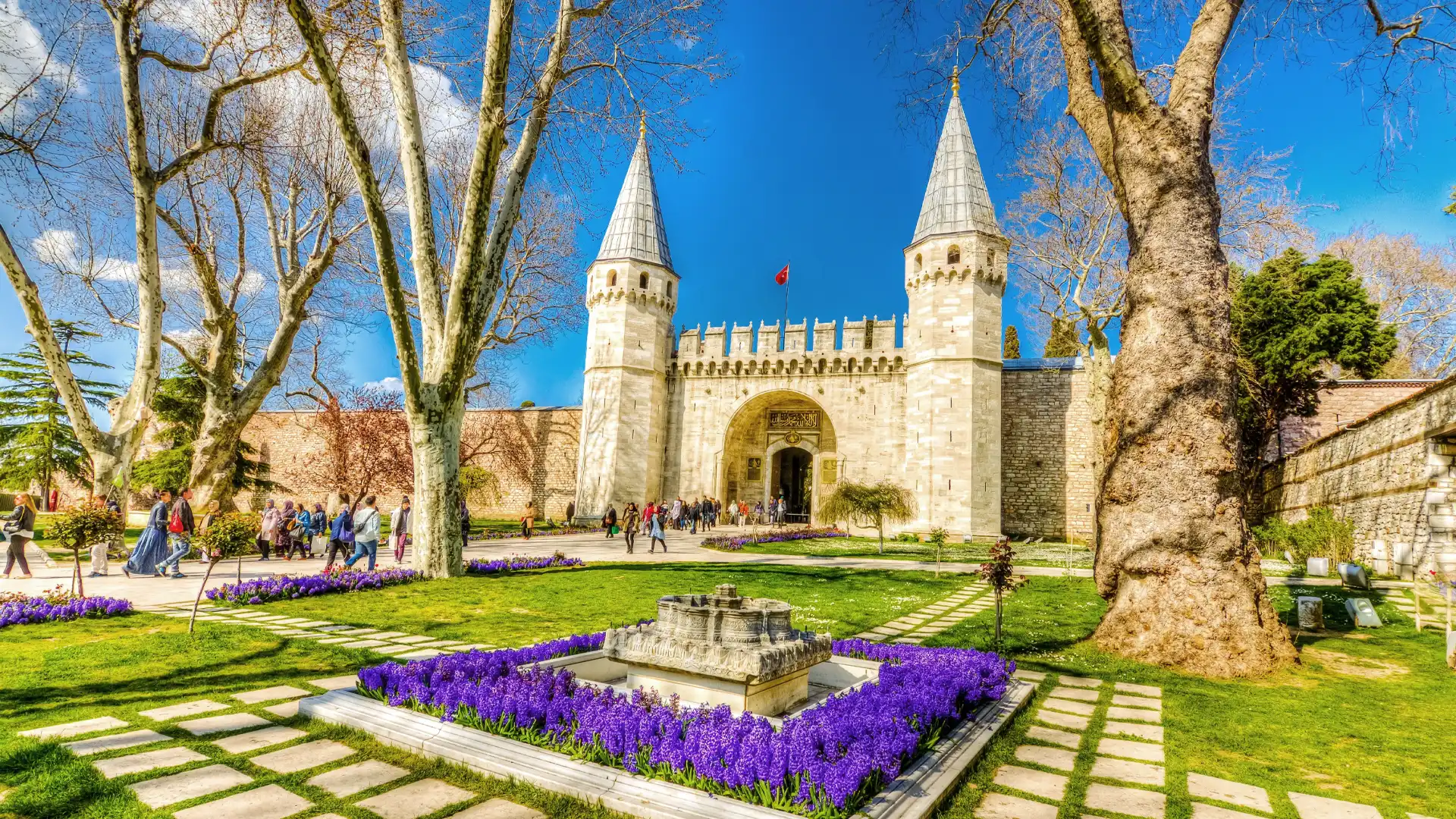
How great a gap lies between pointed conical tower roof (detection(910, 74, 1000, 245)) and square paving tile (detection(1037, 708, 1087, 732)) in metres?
21.2

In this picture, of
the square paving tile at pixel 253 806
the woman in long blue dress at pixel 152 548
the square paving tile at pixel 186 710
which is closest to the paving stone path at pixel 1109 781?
the square paving tile at pixel 253 806

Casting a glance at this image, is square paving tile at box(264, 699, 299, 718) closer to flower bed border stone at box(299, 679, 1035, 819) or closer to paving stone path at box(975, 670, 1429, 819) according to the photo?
flower bed border stone at box(299, 679, 1035, 819)

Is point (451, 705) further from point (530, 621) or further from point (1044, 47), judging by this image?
point (1044, 47)

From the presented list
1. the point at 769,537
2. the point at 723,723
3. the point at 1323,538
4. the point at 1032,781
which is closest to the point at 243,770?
the point at 723,723

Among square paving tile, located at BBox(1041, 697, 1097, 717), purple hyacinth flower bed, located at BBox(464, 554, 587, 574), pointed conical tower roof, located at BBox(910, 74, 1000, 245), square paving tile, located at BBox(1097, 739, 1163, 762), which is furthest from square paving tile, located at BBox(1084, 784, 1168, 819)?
pointed conical tower roof, located at BBox(910, 74, 1000, 245)

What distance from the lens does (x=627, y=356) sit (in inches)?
1031

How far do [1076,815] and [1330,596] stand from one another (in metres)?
9.42

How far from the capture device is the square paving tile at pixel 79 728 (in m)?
3.19

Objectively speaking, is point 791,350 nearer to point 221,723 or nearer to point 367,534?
point 367,534

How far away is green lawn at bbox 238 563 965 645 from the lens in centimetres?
677

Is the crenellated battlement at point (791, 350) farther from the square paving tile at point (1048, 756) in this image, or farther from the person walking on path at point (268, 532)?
the square paving tile at point (1048, 756)

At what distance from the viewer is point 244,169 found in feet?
43.7

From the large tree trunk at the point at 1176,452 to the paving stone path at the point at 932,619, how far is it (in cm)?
164

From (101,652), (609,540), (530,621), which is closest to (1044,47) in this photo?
(530,621)
